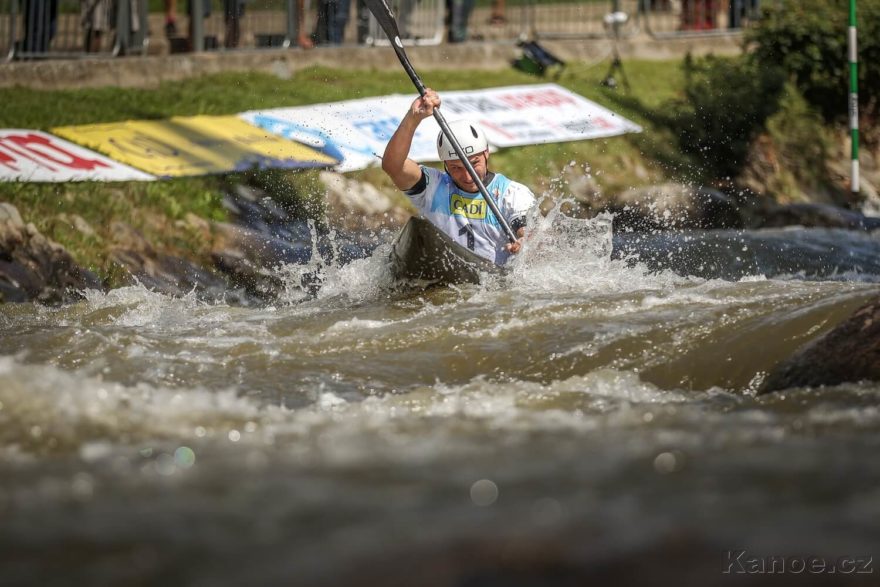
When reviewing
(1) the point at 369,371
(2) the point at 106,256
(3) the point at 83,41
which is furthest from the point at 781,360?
(3) the point at 83,41

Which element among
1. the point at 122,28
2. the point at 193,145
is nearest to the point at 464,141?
the point at 193,145

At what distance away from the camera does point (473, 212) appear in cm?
921

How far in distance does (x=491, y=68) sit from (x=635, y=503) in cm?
1391

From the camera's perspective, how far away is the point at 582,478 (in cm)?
432

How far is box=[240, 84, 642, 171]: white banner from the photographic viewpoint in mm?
13342

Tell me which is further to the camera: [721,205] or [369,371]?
[721,205]

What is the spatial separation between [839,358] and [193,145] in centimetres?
784

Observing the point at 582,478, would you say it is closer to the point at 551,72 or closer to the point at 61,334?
the point at 61,334

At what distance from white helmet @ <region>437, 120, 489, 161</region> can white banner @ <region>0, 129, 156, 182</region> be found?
11.3ft

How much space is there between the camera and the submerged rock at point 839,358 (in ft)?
19.2

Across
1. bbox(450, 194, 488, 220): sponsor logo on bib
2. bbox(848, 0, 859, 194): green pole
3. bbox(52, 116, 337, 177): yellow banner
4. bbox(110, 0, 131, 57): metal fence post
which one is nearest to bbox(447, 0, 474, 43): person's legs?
bbox(110, 0, 131, 57): metal fence post

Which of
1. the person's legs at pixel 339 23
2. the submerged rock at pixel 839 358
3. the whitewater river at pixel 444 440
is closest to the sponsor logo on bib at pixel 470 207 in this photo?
the whitewater river at pixel 444 440

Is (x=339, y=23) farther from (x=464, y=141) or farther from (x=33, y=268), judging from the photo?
(x=464, y=141)

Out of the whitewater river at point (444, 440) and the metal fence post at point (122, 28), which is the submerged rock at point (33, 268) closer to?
the whitewater river at point (444, 440)
